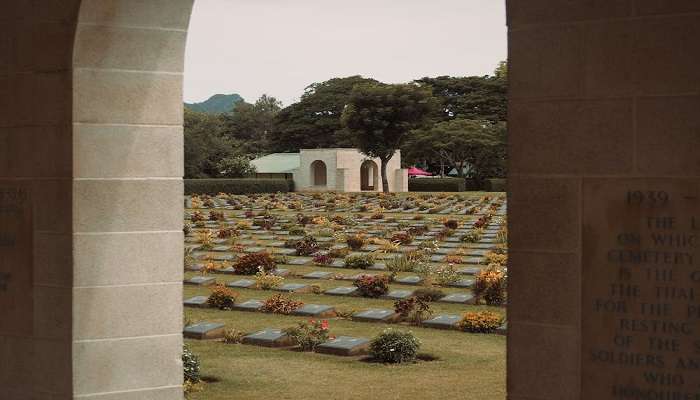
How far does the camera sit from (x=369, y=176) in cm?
5788

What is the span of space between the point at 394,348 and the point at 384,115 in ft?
137

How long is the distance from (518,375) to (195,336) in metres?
6.36

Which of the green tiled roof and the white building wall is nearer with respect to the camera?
the white building wall

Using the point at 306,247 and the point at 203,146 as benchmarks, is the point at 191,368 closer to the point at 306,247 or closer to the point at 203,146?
the point at 306,247

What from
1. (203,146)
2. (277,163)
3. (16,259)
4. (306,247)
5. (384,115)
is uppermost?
(384,115)

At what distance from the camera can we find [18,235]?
583cm

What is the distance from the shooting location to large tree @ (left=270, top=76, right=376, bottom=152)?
68125mm

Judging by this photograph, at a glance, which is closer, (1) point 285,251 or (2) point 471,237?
(1) point 285,251

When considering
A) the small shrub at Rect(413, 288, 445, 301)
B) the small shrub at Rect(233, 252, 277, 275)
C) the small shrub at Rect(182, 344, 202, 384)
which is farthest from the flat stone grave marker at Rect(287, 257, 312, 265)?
the small shrub at Rect(182, 344, 202, 384)

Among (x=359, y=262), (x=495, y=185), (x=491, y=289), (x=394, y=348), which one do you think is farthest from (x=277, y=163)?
(x=394, y=348)

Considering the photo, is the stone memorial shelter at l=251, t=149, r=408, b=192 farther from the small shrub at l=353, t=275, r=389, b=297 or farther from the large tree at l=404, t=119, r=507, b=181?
the small shrub at l=353, t=275, r=389, b=297

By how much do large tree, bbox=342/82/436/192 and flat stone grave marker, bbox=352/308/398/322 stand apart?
39037mm

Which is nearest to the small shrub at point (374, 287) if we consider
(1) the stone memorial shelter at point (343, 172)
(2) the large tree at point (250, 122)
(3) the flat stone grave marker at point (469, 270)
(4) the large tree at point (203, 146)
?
(3) the flat stone grave marker at point (469, 270)

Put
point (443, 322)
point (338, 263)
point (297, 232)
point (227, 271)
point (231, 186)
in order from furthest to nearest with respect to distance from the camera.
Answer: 1. point (231, 186)
2. point (297, 232)
3. point (338, 263)
4. point (227, 271)
5. point (443, 322)
